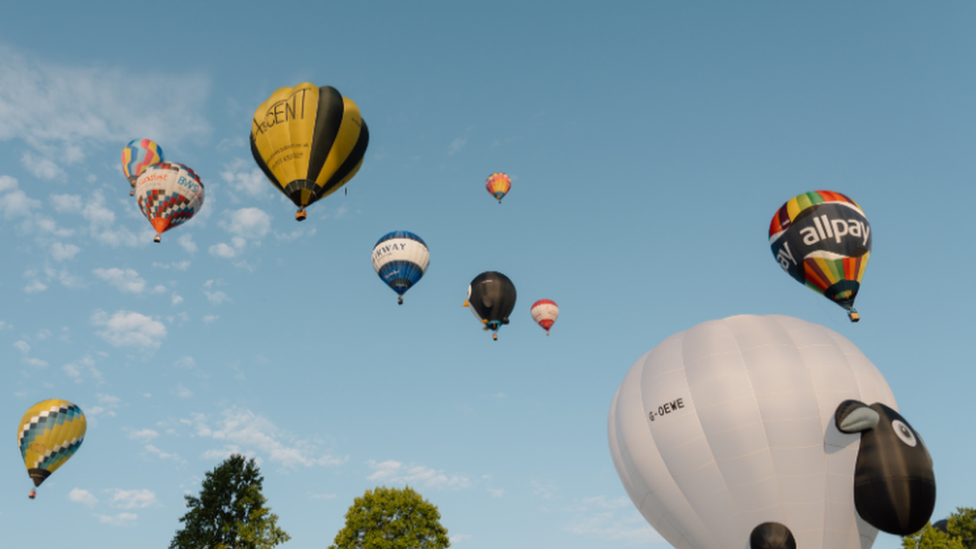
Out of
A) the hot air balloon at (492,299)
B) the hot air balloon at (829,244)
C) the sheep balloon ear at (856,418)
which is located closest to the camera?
the sheep balloon ear at (856,418)

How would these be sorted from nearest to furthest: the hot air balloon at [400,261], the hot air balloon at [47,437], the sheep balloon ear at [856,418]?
the sheep balloon ear at [856,418] → the hot air balloon at [47,437] → the hot air balloon at [400,261]

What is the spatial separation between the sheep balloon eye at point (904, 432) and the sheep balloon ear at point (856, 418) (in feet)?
1.44

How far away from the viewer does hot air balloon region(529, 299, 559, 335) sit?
44.3 metres

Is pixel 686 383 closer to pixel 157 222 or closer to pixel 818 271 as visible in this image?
pixel 818 271

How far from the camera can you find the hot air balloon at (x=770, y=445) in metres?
15.4

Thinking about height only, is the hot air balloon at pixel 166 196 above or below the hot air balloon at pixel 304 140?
above

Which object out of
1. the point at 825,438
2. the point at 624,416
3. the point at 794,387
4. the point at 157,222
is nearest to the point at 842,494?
the point at 825,438

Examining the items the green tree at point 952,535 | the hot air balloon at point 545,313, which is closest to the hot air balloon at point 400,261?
the hot air balloon at point 545,313

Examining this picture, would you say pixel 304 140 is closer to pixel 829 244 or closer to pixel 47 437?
pixel 829 244

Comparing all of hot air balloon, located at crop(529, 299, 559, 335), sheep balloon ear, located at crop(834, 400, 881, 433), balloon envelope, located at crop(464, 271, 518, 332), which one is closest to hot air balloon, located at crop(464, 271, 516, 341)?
balloon envelope, located at crop(464, 271, 518, 332)

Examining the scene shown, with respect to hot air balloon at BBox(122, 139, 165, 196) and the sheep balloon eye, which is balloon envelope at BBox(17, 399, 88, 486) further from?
the sheep balloon eye

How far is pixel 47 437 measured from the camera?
32625mm

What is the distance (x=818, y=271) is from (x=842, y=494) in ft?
33.6

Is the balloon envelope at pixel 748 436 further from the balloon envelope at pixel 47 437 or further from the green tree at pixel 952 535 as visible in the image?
the balloon envelope at pixel 47 437
